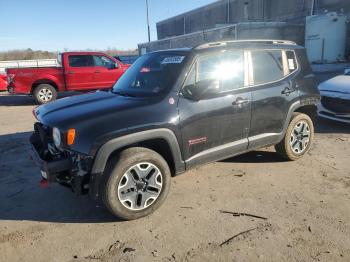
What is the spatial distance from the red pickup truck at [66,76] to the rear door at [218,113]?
8490mm

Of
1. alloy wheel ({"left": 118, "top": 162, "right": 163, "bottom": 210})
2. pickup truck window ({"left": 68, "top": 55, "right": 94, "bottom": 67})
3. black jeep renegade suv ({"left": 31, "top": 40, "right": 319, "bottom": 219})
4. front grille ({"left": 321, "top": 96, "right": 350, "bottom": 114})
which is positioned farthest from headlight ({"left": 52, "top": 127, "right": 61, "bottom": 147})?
pickup truck window ({"left": 68, "top": 55, "right": 94, "bottom": 67})

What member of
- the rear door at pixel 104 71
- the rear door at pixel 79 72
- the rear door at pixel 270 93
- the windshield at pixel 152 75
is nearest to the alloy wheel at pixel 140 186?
the windshield at pixel 152 75

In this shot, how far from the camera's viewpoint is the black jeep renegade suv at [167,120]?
3.45m

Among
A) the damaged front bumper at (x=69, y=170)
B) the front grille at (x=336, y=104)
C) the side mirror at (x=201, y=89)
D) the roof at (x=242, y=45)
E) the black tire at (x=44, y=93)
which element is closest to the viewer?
the damaged front bumper at (x=69, y=170)

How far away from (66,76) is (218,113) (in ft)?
30.9

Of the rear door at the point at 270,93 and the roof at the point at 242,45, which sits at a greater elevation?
the roof at the point at 242,45

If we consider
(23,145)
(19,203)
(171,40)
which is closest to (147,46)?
(171,40)

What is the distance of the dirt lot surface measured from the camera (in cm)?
313

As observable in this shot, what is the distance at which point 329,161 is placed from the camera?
5.33 meters

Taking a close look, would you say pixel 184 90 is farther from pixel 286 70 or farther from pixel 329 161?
pixel 329 161

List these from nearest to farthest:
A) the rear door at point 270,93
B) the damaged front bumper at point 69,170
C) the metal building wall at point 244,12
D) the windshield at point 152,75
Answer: the damaged front bumper at point 69,170 < the windshield at point 152,75 < the rear door at point 270,93 < the metal building wall at point 244,12

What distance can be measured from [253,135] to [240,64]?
3.17 ft

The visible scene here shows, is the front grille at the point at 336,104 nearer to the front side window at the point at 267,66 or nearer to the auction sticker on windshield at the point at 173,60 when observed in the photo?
the front side window at the point at 267,66

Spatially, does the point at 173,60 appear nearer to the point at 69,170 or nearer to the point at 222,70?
the point at 222,70
